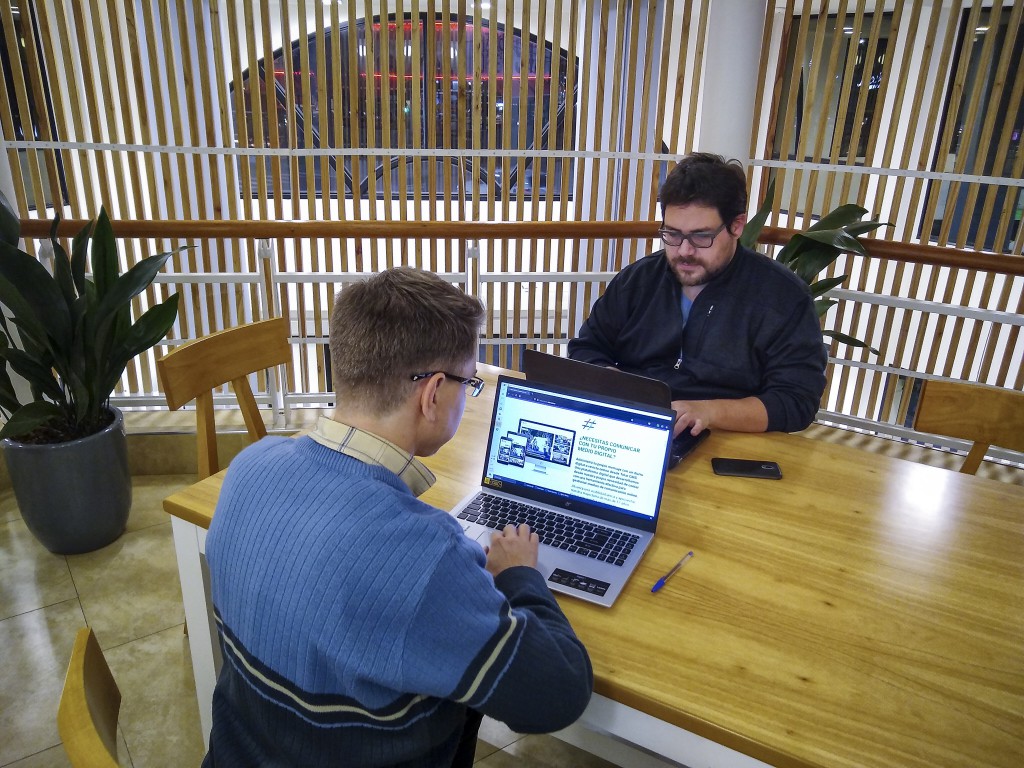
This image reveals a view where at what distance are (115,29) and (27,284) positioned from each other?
150 centimetres

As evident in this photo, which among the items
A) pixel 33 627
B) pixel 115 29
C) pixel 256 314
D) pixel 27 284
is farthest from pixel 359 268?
pixel 33 627

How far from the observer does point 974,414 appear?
70.1 inches

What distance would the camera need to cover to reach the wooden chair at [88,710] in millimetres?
776

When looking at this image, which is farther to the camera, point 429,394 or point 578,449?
point 578,449

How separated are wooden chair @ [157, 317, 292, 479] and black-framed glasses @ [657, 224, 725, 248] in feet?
3.56

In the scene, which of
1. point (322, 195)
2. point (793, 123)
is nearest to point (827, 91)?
point (793, 123)

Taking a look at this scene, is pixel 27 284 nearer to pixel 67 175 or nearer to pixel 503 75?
pixel 67 175

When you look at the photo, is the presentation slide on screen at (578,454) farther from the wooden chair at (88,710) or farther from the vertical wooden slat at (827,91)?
the vertical wooden slat at (827,91)

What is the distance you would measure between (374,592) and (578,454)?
0.59 m

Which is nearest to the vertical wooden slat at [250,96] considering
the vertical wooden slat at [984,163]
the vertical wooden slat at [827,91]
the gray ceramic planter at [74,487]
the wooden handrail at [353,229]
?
the wooden handrail at [353,229]

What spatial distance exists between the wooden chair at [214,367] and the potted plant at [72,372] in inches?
22.8

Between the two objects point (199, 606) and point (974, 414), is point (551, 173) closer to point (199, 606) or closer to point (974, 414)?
point (974, 414)

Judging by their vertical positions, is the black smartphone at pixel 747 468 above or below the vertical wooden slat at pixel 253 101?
below

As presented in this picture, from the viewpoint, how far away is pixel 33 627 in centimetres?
226
